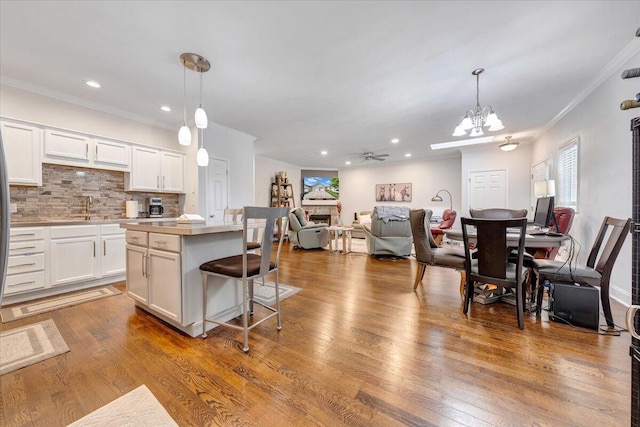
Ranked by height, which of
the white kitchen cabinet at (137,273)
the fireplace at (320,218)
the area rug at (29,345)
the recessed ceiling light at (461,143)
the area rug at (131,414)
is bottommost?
the area rug at (131,414)

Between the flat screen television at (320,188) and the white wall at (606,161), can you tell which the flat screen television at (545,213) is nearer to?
the white wall at (606,161)

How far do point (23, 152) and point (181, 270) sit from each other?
113 inches

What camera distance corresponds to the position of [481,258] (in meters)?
2.32

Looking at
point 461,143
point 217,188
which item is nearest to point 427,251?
point 217,188

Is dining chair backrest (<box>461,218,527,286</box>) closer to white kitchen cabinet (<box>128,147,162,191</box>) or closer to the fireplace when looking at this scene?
white kitchen cabinet (<box>128,147,162,191</box>)

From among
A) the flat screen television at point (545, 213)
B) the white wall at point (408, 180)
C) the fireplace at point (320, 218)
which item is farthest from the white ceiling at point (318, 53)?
the fireplace at point (320, 218)

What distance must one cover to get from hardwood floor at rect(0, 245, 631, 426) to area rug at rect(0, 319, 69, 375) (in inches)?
2.8

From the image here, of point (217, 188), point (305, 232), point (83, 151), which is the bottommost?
point (305, 232)

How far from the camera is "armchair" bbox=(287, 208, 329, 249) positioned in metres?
5.89

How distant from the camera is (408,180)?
27.5 ft

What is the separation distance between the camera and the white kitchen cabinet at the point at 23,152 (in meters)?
2.83

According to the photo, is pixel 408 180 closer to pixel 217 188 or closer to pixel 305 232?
pixel 305 232

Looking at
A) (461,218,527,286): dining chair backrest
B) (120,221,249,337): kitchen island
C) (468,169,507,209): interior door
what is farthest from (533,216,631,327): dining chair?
(468,169,507,209): interior door

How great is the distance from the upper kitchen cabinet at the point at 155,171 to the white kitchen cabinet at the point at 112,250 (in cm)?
81
